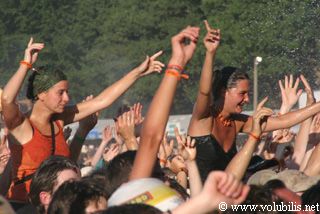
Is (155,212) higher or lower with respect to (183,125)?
higher

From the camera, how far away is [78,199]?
5.75 m

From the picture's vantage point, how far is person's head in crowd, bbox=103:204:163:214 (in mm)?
4914

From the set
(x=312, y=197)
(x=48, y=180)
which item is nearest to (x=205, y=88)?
(x=48, y=180)

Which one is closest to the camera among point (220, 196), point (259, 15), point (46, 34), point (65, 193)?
point (220, 196)

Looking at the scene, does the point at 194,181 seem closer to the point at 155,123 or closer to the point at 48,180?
the point at 155,123

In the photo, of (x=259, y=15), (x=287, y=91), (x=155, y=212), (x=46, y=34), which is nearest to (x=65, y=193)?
(x=155, y=212)

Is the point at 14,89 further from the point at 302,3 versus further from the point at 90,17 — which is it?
the point at 90,17

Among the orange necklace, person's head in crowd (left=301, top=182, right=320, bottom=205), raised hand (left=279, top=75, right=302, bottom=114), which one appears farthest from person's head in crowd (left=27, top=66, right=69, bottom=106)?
person's head in crowd (left=301, top=182, right=320, bottom=205)

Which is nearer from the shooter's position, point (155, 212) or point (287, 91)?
point (155, 212)

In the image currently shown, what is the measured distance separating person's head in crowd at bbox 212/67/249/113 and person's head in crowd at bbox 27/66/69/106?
0.99 meters

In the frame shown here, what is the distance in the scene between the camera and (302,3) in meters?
46.4

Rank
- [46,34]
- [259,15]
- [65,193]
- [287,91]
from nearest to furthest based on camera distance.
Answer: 1. [65,193]
2. [287,91]
3. [259,15]
4. [46,34]

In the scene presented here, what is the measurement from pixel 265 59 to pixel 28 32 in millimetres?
23398

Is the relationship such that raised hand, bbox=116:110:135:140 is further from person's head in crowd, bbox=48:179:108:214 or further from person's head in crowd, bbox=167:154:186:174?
person's head in crowd, bbox=48:179:108:214
